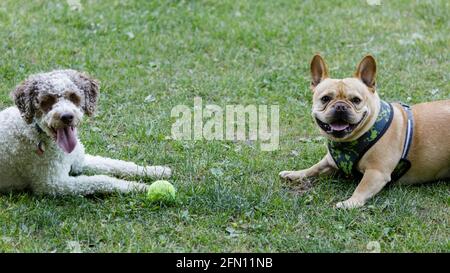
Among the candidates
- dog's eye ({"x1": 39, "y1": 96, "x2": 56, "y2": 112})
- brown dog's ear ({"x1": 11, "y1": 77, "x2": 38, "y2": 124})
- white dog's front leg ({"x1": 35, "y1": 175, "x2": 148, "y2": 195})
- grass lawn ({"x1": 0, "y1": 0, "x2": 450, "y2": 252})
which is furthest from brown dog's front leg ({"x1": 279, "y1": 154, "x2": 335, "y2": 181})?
brown dog's ear ({"x1": 11, "y1": 77, "x2": 38, "y2": 124})

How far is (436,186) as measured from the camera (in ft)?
17.2

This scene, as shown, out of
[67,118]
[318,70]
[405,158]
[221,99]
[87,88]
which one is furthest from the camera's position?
[221,99]

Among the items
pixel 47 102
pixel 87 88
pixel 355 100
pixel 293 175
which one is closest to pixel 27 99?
pixel 47 102

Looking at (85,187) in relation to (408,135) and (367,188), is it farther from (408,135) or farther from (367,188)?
(408,135)

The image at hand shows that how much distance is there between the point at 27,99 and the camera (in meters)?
4.76

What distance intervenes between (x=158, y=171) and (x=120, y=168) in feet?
1.02

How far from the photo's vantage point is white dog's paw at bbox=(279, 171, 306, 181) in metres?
5.38

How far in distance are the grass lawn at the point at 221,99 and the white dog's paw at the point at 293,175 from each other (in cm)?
11

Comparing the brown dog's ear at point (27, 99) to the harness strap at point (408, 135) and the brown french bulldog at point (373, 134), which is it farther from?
the harness strap at point (408, 135)

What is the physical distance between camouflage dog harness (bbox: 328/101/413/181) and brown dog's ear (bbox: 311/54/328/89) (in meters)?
0.47

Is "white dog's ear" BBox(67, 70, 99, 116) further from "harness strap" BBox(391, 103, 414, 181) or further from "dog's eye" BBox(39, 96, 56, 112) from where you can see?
"harness strap" BBox(391, 103, 414, 181)
